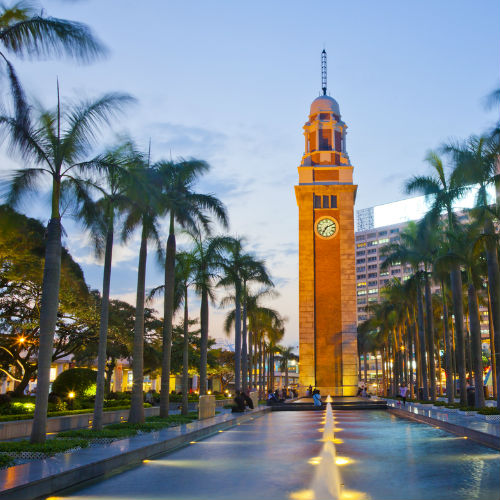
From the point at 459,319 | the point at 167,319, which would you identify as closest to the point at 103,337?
the point at 167,319

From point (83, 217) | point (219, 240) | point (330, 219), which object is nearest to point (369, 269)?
point (330, 219)

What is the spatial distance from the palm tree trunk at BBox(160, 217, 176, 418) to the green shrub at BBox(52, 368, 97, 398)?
4.86m

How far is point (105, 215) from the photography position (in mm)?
19969

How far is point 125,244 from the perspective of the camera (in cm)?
2331

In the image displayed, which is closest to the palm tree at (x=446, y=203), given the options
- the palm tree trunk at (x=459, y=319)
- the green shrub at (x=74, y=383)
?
the palm tree trunk at (x=459, y=319)

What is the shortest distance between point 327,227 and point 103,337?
44923 millimetres

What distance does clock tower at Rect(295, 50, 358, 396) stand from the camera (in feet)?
195

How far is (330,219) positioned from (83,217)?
4691 centimetres

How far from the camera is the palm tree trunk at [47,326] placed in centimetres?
1408

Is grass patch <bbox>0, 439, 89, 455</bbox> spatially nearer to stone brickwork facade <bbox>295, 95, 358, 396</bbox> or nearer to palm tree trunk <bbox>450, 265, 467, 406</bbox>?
palm tree trunk <bbox>450, 265, 467, 406</bbox>

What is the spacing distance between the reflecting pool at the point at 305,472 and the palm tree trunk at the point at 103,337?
375 cm

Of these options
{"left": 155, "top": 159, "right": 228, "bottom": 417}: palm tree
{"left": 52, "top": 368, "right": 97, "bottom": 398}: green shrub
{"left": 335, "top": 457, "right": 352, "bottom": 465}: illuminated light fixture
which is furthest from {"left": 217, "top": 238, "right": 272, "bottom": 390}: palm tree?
{"left": 335, "top": 457, "right": 352, "bottom": 465}: illuminated light fixture

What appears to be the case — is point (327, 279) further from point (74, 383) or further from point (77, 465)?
point (77, 465)

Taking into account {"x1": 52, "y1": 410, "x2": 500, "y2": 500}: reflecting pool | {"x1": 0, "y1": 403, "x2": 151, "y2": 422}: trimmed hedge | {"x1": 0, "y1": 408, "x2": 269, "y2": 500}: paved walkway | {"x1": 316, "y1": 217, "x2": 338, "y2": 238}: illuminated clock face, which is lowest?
{"x1": 52, "y1": 410, "x2": 500, "y2": 500}: reflecting pool
